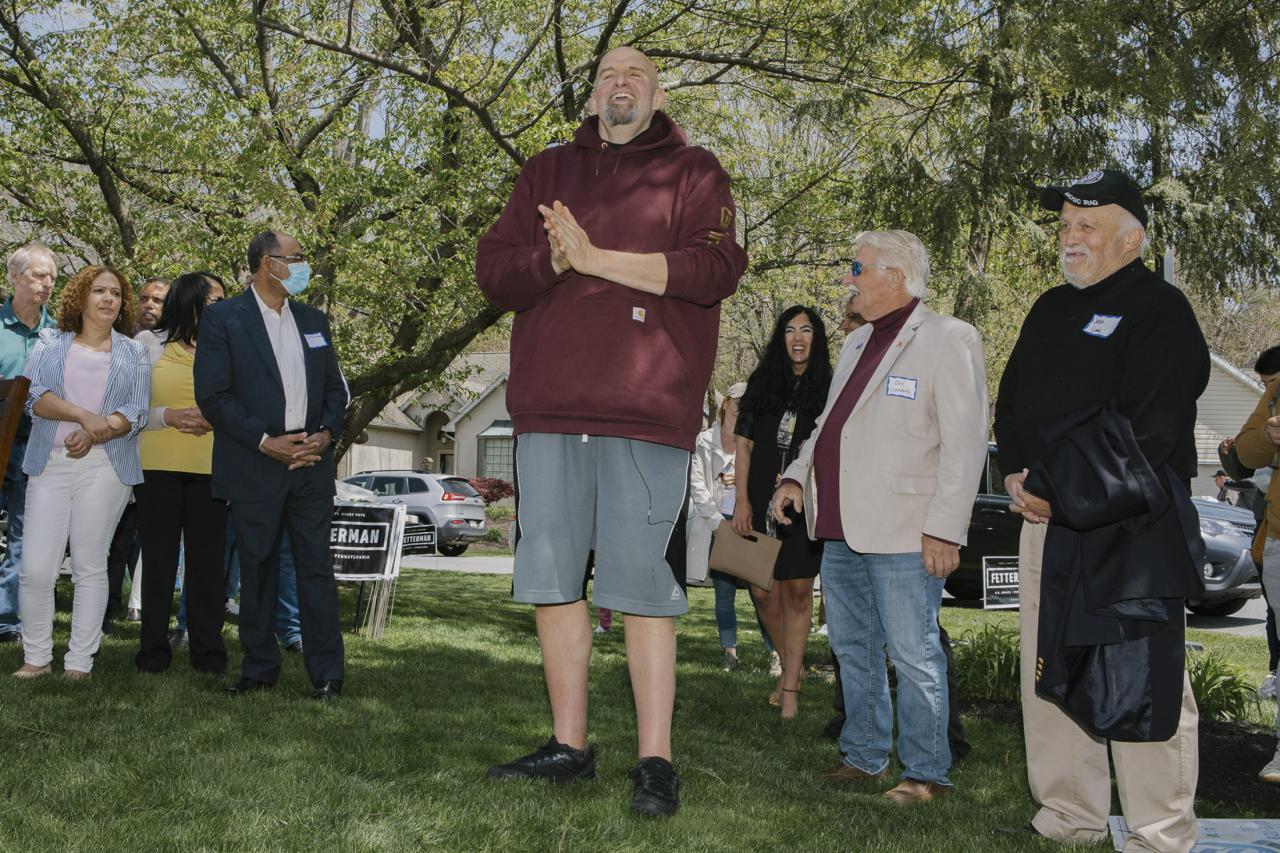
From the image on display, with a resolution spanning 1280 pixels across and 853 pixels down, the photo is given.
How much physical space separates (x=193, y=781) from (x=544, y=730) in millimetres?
1673

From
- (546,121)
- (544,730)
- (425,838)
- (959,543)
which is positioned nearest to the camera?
(425,838)

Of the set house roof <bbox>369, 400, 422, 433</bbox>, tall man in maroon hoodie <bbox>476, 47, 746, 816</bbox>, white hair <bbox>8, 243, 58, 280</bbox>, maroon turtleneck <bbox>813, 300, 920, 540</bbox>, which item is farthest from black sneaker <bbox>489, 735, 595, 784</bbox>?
house roof <bbox>369, 400, 422, 433</bbox>

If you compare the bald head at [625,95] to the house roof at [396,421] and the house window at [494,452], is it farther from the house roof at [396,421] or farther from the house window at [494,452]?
the house window at [494,452]

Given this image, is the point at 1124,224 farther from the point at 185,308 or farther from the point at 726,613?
the point at 185,308

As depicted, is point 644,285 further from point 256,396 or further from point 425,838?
point 256,396

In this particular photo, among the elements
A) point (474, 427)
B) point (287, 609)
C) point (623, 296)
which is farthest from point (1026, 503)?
point (474, 427)

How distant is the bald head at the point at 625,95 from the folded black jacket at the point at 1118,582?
166cm

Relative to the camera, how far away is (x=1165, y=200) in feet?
29.6

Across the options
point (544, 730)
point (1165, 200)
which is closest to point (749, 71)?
point (1165, 200)

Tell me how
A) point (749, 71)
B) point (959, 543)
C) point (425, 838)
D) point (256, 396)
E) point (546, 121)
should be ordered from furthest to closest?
point (749, 71) → point (546, 121) → point (256, 396) → point (959, 543) → point (425, 838)

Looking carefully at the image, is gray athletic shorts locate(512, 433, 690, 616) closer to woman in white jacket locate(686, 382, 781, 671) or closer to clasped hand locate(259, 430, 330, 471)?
clasped hand locate(259, 430, 330, 471)

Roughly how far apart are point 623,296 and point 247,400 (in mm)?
2632

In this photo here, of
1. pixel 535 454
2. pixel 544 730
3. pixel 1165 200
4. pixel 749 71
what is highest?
pixel 749 71

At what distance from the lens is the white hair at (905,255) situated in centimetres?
439
